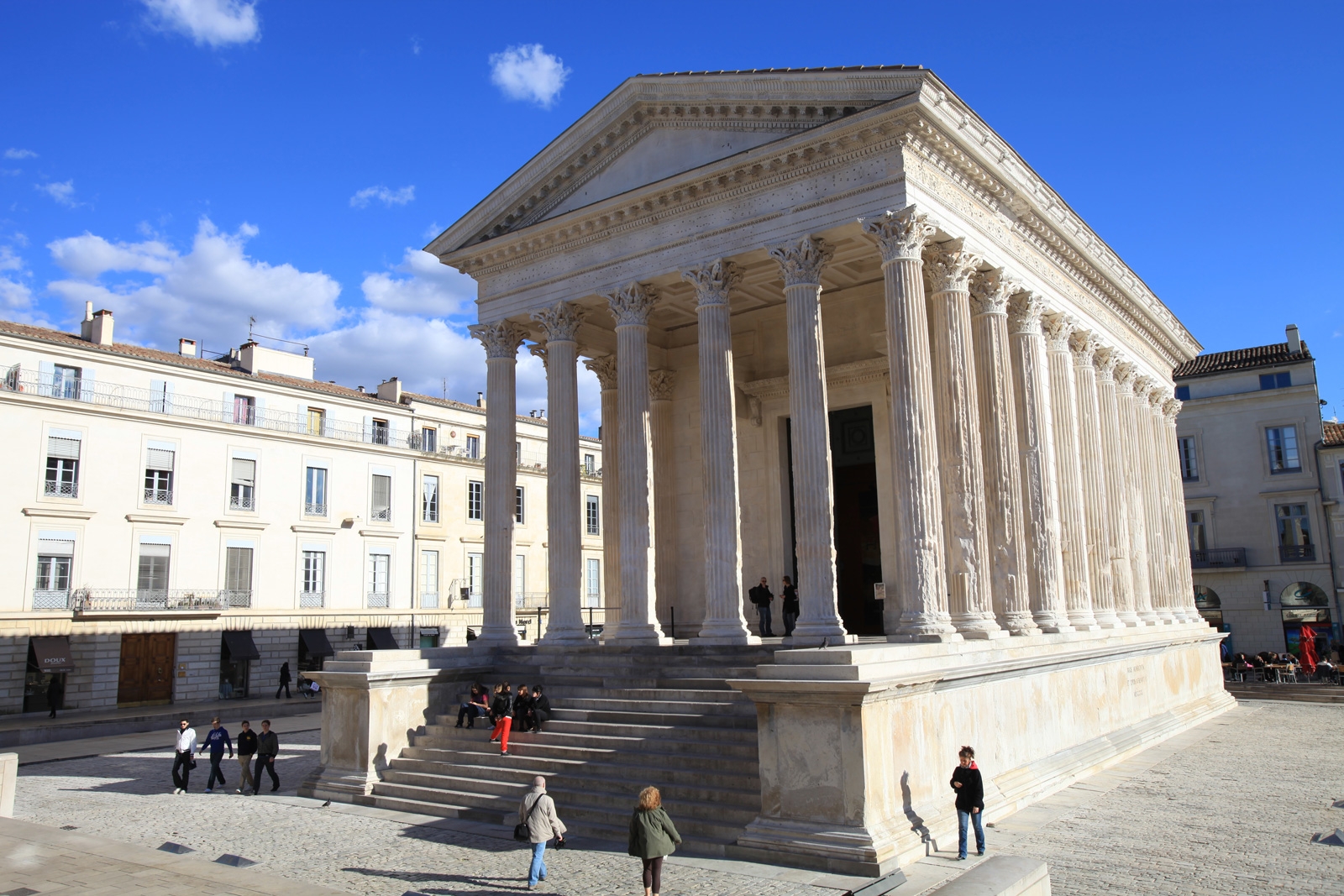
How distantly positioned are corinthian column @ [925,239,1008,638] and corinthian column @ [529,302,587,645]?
6860mm

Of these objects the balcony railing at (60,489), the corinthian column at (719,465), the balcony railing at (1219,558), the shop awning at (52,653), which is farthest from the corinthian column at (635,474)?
the balcony railing at (1219,558)

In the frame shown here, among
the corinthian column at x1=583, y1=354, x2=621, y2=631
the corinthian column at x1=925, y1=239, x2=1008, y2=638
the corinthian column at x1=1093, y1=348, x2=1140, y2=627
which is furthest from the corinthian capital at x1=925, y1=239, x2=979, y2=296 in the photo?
the corinthian column at x1=1093, y1=348, x2=1140, y2=627

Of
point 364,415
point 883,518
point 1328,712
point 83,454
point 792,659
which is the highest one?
point 364,415

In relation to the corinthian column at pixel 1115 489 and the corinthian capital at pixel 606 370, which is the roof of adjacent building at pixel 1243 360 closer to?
the corinthian column at pixel 1115 489

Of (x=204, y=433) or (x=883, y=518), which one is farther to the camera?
(x=204, y=433)

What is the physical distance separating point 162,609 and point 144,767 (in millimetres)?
17169

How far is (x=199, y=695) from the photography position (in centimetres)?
3662

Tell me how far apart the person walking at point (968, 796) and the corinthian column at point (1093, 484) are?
10935 mm

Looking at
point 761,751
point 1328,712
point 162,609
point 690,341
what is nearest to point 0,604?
Result: point 162,609

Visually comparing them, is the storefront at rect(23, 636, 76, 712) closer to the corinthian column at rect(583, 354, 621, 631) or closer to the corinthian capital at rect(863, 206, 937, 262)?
the corinthian column at rect(583, 354, 621, 631)

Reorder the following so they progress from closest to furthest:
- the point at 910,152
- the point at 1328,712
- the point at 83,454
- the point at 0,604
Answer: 1. the point at 910,152
2. the point at 1328,712
3. the point at 0,604
4. the point at 83,454

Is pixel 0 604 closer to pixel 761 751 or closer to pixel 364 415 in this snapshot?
pixel 364 415

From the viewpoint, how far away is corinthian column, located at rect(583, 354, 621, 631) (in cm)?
2156

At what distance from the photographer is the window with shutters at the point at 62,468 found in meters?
33.5
